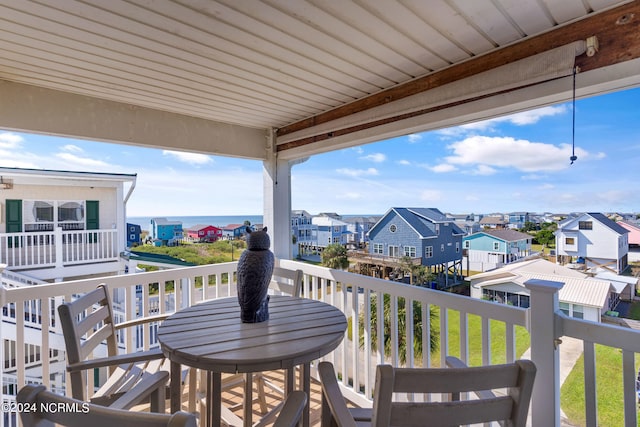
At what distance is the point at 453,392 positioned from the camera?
34.7 inches

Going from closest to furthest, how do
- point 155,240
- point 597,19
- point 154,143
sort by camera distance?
point 597,19
point 154,143
point 155,240

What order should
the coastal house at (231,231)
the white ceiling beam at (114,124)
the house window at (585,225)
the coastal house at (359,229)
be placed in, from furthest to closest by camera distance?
the coastal house at (231,231), the coastal house at (359,229), the white ceiling beam at (114,124), the house window at (585,225)

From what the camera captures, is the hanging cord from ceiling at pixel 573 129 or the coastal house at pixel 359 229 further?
the coastal house at pixel 359 229

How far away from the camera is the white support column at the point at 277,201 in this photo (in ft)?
12.7

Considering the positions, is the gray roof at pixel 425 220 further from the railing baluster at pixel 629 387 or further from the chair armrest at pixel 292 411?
the chair armrest at pixel 292 411

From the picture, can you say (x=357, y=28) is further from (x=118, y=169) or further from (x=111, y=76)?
(x=118, y=169)

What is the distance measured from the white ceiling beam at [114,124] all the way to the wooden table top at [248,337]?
1.93 meters

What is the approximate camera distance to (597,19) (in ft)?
5.48

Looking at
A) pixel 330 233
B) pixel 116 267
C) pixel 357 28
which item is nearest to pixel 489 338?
pixel 330 233

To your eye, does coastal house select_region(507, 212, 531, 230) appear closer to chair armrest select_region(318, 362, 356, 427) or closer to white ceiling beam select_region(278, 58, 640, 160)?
white ceiling beam select_region(278, 58, 640, 160)

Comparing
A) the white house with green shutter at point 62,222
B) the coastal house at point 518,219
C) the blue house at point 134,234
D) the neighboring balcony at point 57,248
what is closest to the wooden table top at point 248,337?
the coastal house at point 518,219

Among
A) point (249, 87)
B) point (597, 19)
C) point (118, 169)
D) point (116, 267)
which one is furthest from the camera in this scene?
point (116, 267)

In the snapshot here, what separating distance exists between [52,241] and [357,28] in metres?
5.18

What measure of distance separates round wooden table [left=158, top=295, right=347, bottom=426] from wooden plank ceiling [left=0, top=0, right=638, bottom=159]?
169 centimetres
